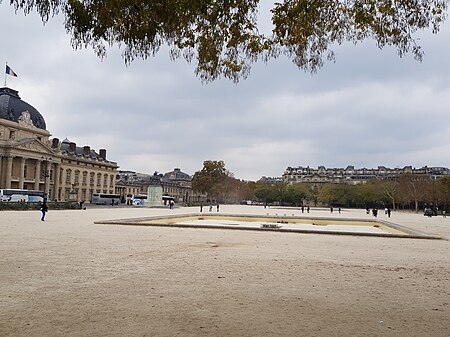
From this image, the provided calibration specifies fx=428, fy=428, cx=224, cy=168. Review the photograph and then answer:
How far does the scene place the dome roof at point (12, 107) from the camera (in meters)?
83.8

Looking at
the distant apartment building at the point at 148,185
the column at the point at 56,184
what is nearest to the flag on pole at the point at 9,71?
the column at the point at 56,184

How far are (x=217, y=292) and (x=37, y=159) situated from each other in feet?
297

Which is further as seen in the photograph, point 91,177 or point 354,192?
point 354,192

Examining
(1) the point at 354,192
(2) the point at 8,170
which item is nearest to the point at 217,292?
(2) the point at 8,170

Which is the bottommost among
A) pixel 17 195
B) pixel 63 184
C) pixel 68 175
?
pixel 17 195

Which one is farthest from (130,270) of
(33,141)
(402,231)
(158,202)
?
(33,141)

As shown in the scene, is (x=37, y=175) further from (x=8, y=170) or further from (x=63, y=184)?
(x=63, y=184)

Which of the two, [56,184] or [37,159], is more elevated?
[37,159]

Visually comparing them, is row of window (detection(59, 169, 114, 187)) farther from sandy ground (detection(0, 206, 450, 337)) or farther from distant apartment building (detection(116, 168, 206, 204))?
sandy ground (detection(0, 206, 450, 337))

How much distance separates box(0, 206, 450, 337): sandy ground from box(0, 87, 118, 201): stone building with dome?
209ft

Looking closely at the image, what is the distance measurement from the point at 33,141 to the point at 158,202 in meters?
29.9

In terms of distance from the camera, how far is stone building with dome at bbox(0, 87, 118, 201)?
82125 mm

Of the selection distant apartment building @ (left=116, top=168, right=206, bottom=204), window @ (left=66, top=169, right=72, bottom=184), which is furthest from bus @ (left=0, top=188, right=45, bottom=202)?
distant apartment building @ (left=116, top=168, right=206, bottom=204)

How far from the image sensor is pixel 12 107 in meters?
86.0
